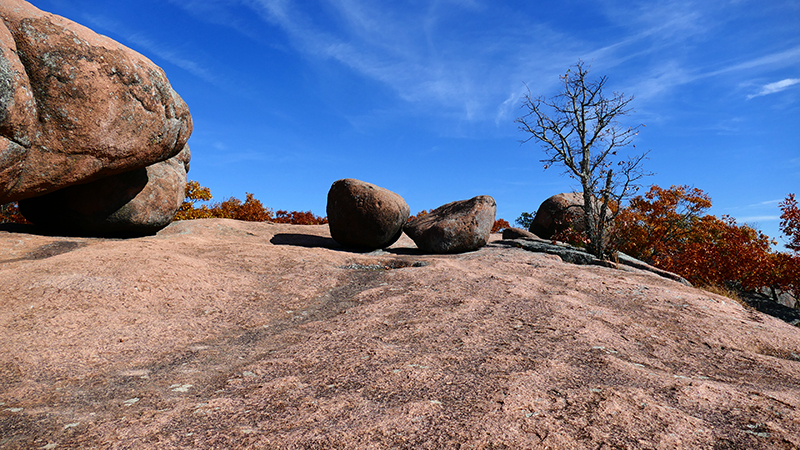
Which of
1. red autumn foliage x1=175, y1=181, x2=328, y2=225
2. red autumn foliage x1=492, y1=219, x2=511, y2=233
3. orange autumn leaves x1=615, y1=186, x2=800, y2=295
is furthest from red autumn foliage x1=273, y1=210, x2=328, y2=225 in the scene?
orange autumn leaves x1=615, y1=186, x2=800, y2=295

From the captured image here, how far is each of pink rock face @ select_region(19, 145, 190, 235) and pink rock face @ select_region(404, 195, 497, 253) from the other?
6129mm

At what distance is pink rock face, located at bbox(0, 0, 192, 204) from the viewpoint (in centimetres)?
672

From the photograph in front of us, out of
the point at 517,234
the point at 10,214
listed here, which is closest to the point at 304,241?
the point at 517,234

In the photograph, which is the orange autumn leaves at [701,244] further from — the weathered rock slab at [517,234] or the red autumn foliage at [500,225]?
the red autumn foliage at [500,225]

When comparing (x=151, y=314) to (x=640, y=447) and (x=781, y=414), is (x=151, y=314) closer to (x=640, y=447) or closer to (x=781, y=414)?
(x=640, y=447)

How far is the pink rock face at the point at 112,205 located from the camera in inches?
367

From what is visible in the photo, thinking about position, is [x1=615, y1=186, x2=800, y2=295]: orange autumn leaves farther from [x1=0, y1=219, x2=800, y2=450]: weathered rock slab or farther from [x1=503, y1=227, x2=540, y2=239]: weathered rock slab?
[x1=0, y1=219, x2=800, y2=450]: weathered rock slab

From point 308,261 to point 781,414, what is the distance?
6.92m

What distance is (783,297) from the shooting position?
51.7 ft

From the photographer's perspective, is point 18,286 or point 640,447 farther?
point 18,286

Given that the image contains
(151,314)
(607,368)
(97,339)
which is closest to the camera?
(607,368)

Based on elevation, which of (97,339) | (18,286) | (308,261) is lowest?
(97,339)

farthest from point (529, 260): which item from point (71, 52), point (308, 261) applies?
point (71, 52)

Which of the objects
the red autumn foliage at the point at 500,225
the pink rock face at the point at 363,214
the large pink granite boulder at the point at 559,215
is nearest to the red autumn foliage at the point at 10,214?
the pink rock face at the point at 363,214
